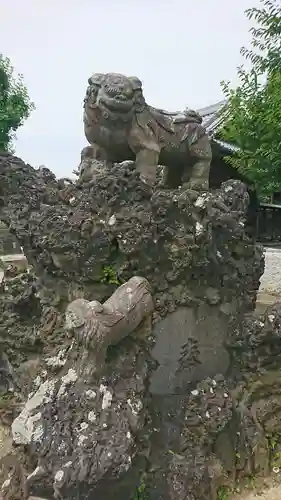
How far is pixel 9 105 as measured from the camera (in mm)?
15625

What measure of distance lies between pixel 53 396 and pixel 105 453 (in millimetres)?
331

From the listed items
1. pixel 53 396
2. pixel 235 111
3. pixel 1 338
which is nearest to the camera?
pixel 53 396

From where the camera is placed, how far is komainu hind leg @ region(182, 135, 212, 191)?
3422 mm

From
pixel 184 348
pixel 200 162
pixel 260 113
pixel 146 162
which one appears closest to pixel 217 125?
pixel 260 113

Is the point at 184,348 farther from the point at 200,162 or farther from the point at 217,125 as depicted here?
the point at 217,125

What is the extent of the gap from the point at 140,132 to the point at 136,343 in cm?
131

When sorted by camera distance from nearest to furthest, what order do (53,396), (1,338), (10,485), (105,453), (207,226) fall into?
(105,453)
(53,396)
(10,485)
(207,226)
(1,338)

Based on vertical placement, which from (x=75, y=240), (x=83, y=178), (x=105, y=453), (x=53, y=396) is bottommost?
(x=105, y=453)

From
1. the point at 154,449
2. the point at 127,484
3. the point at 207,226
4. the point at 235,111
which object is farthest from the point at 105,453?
the point at 235,111

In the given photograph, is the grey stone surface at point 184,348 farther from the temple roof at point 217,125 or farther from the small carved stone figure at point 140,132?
the temple roof at point 217,125

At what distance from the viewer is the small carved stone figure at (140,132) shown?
3.03 metres

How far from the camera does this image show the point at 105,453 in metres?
2.09

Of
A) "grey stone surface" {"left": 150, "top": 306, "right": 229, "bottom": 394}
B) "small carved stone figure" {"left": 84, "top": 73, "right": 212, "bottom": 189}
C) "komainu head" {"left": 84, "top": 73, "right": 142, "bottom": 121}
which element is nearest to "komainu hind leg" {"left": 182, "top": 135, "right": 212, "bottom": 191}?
"small carved stone figure" {"left": 84, "top": 73, "right": 212, "bottom": 189}

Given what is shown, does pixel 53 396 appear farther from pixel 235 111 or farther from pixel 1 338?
pixel 235 111
